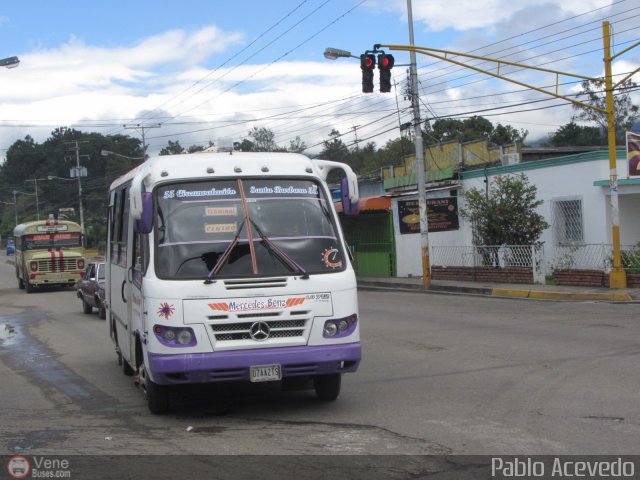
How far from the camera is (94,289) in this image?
21.4 m

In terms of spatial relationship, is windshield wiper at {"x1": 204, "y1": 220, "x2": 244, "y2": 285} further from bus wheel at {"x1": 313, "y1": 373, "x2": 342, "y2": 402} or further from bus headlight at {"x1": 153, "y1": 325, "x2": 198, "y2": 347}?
bus wheel at {"x1": 313, "y1": 373, "x2": 342, "y2": 402}

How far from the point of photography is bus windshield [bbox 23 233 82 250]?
34.8 m

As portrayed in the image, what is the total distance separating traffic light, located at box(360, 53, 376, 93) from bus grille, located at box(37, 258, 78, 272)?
19323 millimetres

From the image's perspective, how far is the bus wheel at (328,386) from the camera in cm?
827

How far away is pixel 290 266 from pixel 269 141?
79978mm

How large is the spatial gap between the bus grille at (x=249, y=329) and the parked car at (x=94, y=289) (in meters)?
13.5

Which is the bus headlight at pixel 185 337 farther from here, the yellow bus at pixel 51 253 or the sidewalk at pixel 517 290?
the yellow bus at pixel 51 253

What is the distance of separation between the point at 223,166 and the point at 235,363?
2218mm

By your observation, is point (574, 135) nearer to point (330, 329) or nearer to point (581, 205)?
point (581, 205)

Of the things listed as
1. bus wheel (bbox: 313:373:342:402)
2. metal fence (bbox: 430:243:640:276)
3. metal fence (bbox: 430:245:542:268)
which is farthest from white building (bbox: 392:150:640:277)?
bus wheel (bbox: 313:373:342:402)

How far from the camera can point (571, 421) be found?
7.25m
